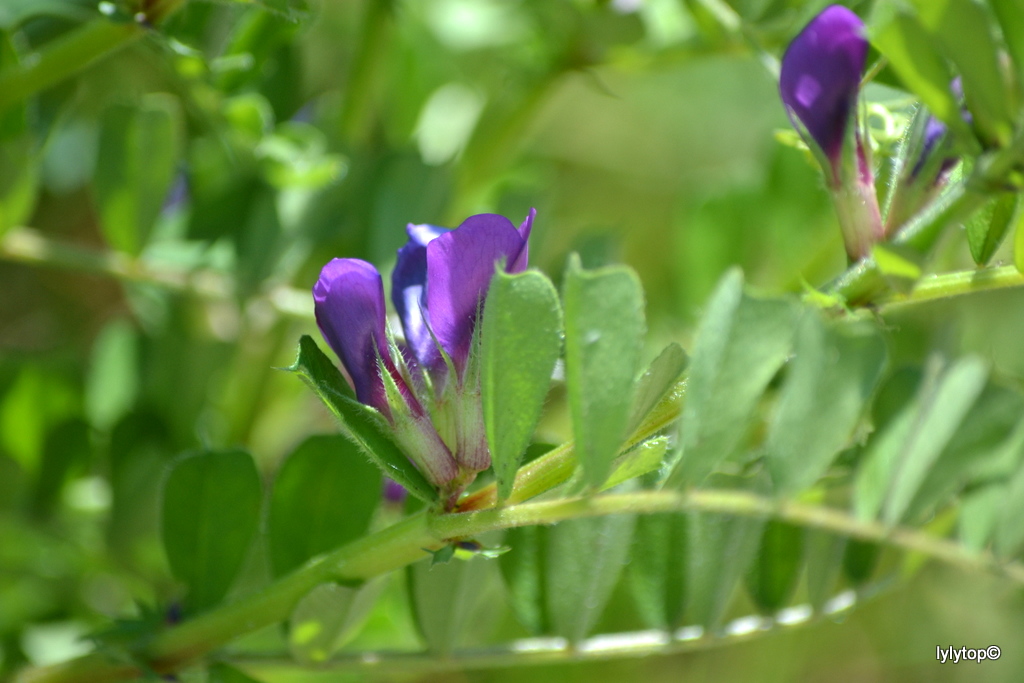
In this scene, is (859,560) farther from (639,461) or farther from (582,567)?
(639,461)

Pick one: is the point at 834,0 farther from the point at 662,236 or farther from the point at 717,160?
the point at 717,160

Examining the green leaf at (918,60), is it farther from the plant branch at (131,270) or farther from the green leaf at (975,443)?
the plant branch at (131,270)

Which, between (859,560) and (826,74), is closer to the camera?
(826,74)

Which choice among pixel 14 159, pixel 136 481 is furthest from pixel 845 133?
pixel 136 481

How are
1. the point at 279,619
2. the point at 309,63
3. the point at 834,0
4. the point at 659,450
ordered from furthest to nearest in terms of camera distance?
the point at 309,63, the point at 834,0, the point at 279,619, the point at 659,450

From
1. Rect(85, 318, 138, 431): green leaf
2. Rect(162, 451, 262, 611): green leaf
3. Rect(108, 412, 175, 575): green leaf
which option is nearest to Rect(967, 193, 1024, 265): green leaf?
Rect(162, 451, 262, 611): green leaf

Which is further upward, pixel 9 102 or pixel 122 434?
pixel 9 102

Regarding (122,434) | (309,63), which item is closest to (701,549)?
(122,434)
